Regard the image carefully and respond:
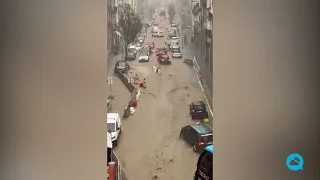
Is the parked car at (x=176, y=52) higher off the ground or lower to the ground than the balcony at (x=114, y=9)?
lower

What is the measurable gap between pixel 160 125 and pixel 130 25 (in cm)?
51

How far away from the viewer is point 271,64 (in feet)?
5.45

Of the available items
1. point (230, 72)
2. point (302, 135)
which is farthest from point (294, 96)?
point (230, 72)

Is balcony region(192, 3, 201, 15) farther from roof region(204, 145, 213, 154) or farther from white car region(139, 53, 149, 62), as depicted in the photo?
roof region(204, 145, 213, 154)

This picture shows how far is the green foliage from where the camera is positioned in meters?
1.68

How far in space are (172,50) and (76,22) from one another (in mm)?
483

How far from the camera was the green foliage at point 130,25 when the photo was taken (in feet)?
5.52

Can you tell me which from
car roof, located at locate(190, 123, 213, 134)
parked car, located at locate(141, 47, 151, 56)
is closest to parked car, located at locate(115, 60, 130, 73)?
parked car, located at locate(141, 47, 151, 56)

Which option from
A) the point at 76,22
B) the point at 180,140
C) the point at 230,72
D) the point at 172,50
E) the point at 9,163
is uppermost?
the point at 76,22

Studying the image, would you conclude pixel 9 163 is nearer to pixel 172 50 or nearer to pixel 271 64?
pixel 172 50

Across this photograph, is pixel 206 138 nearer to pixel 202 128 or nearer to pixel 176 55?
pixel 202 128

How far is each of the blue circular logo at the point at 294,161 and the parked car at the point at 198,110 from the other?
1.45ft

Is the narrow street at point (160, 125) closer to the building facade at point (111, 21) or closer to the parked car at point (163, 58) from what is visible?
the parked car at point (163, 58)

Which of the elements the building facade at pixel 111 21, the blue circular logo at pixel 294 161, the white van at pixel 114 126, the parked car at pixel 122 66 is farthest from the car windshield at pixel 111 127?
the blue circular logo at pixel 294 161
